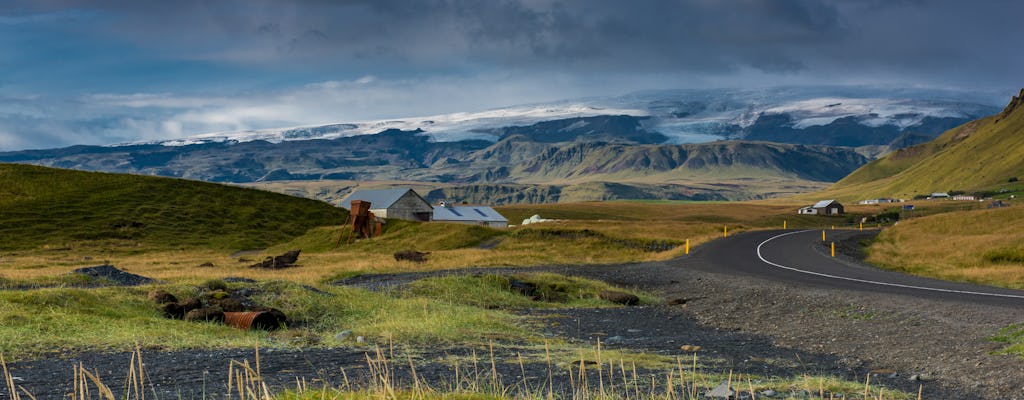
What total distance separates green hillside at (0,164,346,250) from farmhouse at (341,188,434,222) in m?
7.11

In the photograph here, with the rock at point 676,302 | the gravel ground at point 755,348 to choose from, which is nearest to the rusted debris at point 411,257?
the gravel ground at point 755,348

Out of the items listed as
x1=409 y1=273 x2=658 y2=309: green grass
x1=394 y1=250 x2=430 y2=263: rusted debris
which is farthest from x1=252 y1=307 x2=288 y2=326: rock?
x1=394 y1=250 x2=430 y2=263: rusted debris

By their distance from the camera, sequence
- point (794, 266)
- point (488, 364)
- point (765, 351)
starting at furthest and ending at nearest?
point (794, 266)
point (765, 351)
point (488, 364)

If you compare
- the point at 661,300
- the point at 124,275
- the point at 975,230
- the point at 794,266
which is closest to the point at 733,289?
the point at 661,300

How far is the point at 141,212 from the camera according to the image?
295 feet

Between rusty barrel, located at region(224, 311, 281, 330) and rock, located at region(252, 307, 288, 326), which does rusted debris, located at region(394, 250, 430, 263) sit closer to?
rock, located at region(252, 307, 288, 326)

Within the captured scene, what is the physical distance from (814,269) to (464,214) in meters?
98.4

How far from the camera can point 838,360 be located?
18.1 meters

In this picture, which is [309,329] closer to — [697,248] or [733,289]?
[733,289]

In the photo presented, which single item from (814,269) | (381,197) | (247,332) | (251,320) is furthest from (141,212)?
(247,332)

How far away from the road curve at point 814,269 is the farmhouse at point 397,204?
56.2m

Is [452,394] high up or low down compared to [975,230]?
up

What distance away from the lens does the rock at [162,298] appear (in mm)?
21922

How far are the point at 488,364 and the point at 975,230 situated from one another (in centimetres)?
6769
